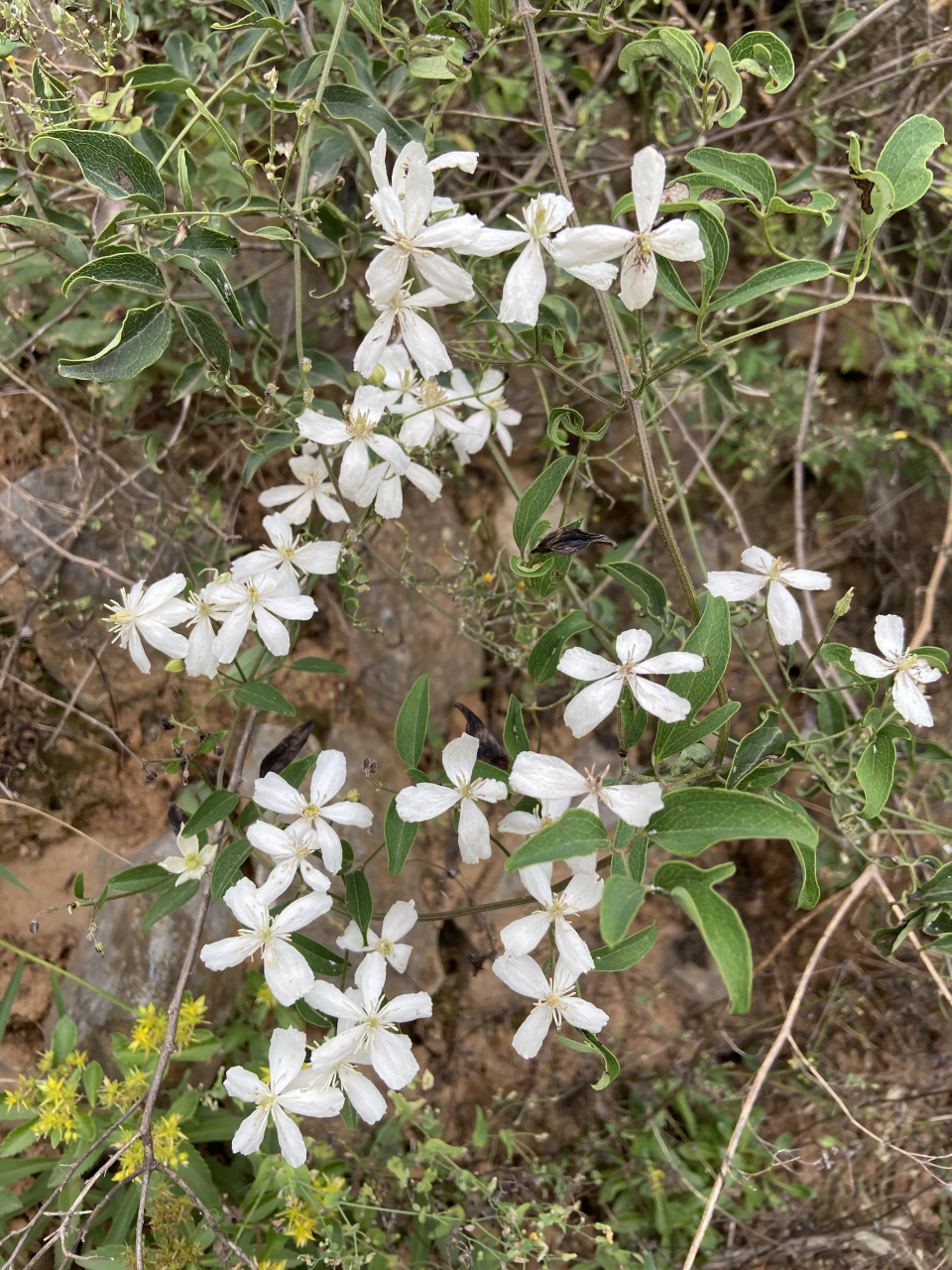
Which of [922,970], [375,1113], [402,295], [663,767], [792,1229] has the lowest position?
[792,1229]

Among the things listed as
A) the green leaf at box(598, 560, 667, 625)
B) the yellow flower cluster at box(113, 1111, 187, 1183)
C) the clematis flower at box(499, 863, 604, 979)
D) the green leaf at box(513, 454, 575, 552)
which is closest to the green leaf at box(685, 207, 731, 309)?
the green leaf at box(513, 454, 575, 552)

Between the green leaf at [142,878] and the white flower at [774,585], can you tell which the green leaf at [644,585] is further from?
the green leaf at [142,878]

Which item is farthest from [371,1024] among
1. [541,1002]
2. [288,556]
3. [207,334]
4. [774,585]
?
[207,334]

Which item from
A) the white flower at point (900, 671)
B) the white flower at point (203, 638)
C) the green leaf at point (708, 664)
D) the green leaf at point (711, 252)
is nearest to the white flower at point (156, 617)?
the white flower at point (203, 638)

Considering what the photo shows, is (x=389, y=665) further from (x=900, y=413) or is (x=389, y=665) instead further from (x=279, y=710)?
(x=900, y=413)

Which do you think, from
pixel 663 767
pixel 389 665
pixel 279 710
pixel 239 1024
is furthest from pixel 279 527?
pixel 239 1024

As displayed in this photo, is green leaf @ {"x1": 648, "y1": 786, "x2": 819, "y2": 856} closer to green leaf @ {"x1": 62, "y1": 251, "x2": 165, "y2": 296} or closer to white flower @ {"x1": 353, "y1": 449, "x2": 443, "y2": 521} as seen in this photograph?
white flower @ {"x1": 353, "y1": 449, "x2": 443, "y2": 521}

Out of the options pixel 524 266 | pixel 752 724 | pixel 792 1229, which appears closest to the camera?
pixel 524 266
